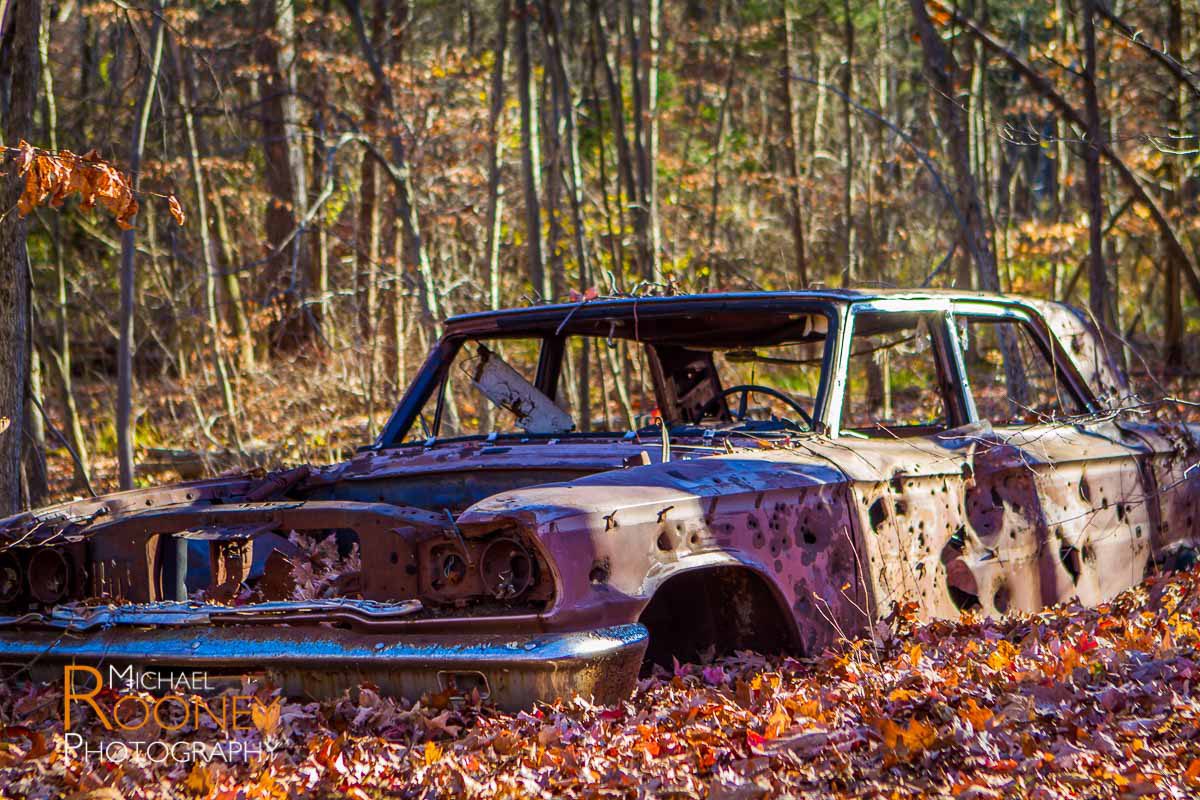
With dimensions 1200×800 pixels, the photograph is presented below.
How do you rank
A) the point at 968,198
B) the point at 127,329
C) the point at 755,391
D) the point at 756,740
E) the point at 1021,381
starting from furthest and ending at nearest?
the point at 968,198 → the point at 127,329 → the point at 1021,381 → the point at 755,391 → the point at 756,740

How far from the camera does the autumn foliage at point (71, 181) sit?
518cm

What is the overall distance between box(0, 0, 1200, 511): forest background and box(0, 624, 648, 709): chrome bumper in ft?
17.4

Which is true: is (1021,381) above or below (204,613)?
above

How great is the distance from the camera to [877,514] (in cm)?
432

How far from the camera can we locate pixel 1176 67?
7.41 meters

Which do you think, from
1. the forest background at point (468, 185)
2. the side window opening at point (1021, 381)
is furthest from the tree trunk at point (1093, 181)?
the side window opening at point (1021, 381)

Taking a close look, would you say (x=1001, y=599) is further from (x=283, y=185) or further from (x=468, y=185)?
(x=283, y=185)

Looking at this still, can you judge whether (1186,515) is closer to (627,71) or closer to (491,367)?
(491,367)

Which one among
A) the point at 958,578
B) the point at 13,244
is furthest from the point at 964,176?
the point at 13,244

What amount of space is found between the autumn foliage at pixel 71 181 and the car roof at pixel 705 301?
1.43 m

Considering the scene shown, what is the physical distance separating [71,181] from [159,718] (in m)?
2.61

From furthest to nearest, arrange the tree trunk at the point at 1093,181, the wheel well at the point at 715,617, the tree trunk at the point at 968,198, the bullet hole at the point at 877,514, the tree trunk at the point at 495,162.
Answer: the tree trunk at the point at 495,162
the tree trunk at the point at 1093,181
the tree trunk at the point at 968,198
the bullet hole at the point at 877,514
the wheel well at the point at 715,617

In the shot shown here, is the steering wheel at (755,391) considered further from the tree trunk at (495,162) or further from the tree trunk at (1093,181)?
the tree trunk at (495,162)

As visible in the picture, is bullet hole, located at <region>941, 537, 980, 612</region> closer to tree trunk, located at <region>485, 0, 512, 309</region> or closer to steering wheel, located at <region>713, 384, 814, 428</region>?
steering wheel, located at <region>713, 384, 814, 428</region>
